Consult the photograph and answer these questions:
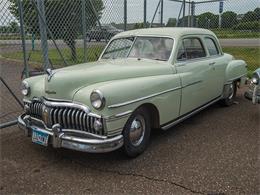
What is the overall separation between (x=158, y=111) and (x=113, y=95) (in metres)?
0.90

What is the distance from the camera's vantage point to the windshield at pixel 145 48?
4.92 m

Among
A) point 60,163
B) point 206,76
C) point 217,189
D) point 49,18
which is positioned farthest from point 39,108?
point 49,18

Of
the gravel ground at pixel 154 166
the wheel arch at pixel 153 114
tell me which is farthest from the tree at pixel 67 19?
the wheel arch at pixel 153 114

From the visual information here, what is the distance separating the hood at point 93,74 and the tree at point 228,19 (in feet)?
25.0

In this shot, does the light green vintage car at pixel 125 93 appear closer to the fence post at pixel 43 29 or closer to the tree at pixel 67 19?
the fence post at pixel 43 29

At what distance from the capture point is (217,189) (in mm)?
3309

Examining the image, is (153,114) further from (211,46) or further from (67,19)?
(67,19)

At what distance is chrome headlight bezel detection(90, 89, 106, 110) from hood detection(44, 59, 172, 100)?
32cm

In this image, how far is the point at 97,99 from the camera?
11.5 feet

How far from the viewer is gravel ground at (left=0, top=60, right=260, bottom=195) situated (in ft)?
11.1

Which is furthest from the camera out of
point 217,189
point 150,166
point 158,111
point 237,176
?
point 158,111

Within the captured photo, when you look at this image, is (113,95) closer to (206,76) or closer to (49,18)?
(206,76)

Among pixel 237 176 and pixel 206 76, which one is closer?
pixel 237 176

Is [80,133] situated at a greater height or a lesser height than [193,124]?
greater
